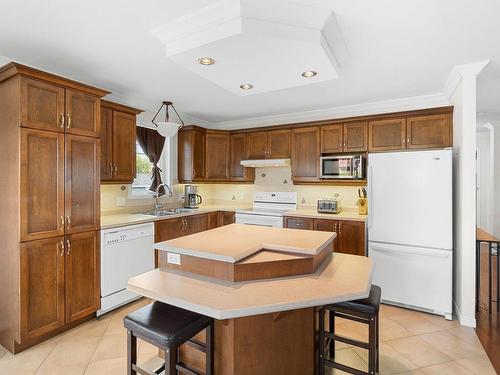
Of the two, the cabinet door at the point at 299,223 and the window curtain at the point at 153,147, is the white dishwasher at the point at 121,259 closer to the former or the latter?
the window curtain at the point at 153,147

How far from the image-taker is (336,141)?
13.3 feet

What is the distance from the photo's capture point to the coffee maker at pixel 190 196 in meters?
4.78

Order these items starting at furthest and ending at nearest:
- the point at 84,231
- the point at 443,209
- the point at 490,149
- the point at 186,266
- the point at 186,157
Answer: the point at 490,149 → the point at 186,157 → the point at 443,209 → the point at 84,231 → the point at 186,266

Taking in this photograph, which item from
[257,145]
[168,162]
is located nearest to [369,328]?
[257,145]

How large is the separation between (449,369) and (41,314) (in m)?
3.30

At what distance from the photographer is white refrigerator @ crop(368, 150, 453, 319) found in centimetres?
300

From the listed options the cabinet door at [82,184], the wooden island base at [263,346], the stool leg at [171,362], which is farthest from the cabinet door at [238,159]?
the stool leg at [171,362]

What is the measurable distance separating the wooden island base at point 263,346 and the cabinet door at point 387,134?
259 cm

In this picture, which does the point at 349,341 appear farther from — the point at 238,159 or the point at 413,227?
the point at 238,159

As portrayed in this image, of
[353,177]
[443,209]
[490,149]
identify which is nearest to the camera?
[443,209]

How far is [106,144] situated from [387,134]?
3439mm

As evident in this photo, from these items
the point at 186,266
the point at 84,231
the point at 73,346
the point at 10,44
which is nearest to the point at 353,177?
the point at 186,266

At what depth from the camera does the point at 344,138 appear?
4.00 meters

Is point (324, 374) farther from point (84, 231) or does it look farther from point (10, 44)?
point (10, 44)
